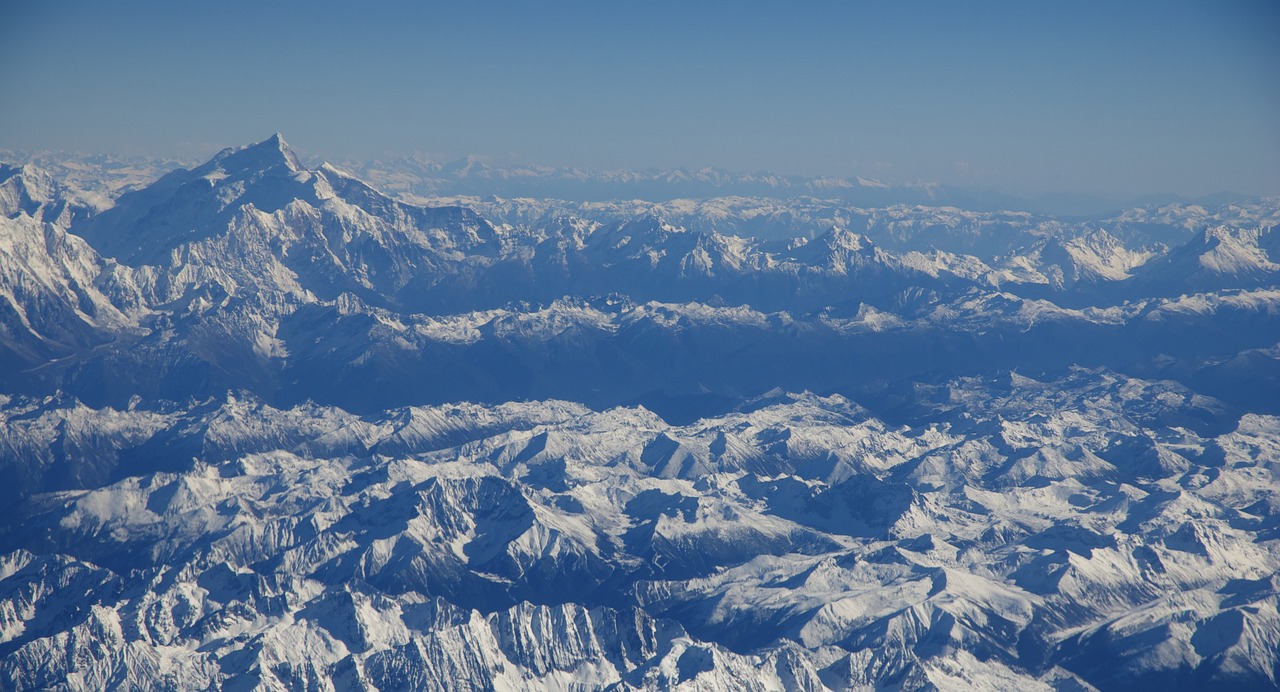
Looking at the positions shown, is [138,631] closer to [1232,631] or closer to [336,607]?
[336,607]

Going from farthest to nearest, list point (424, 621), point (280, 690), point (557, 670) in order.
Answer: point (424, 621) → point (557, 670) → point (280, 690)

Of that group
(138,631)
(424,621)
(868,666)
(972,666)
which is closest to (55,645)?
(138,631)

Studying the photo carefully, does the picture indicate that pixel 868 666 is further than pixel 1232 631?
No

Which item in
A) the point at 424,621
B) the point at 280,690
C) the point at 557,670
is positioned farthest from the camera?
the point at 424,621

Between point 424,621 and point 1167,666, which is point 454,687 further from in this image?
point 1167,666

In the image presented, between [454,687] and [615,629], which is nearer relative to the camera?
[454,687]

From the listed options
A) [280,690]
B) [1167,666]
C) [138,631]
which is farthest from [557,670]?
[1167,666]

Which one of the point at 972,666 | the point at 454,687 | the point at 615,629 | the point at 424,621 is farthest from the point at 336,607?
the point at 972,666

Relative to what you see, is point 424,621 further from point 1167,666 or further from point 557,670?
point 1167,666
